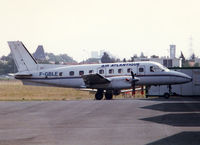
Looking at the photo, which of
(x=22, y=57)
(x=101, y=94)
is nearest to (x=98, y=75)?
(x=101, y=94)

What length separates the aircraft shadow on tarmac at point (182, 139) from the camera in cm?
1427

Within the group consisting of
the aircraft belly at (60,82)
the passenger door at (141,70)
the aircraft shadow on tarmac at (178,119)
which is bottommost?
the aircraft shadow on tarmac at (178,119)

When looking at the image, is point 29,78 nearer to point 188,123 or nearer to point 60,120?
point 60,120

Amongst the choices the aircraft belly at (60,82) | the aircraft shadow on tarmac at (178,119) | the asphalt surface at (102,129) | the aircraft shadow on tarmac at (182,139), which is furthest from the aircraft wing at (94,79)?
the aircraft shadow on tarmac at (182,139)

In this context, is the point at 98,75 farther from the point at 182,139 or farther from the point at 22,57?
the point at 182,139

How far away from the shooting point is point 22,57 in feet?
147

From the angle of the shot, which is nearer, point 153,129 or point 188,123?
point 153,129

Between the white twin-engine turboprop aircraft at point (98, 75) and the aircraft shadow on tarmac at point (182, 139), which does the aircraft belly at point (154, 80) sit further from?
the aircraft shadow on tarmac at point (182, 139)

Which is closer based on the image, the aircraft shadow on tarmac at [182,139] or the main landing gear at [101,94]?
the aircraft shadow on tarmac at [182,139]

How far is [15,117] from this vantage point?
2453 centimetres

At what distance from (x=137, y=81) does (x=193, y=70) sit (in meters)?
8.61

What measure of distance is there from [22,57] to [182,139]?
32.2m

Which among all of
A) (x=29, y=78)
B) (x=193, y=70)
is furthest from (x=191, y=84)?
(x=29, y=78)

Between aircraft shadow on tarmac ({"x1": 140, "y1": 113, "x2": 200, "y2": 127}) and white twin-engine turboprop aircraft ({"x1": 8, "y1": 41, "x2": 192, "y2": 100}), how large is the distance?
16.3 metres
